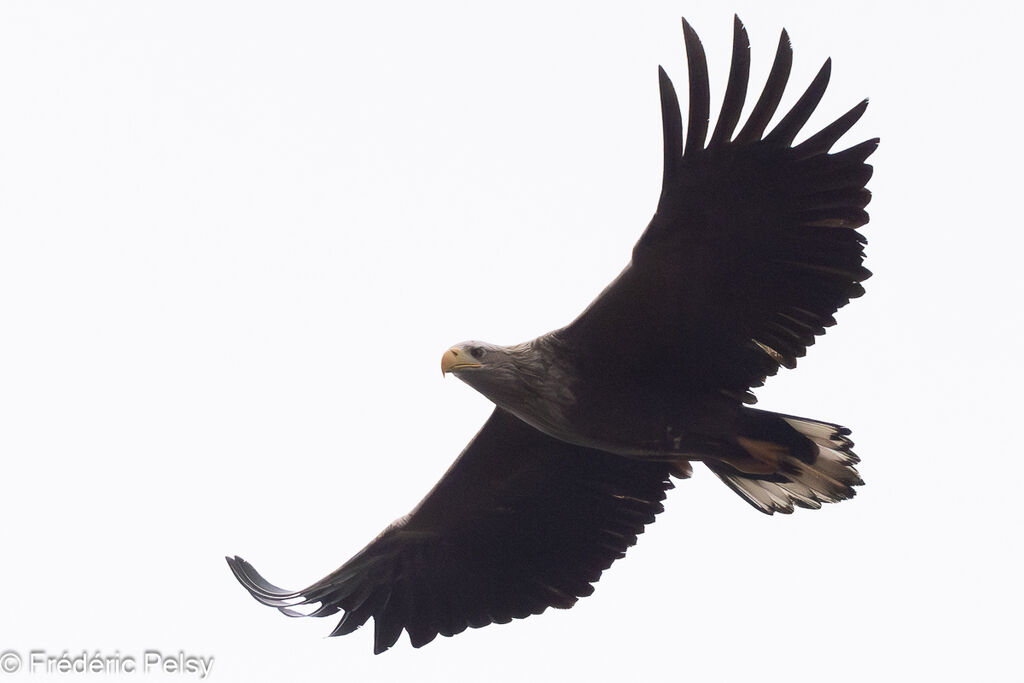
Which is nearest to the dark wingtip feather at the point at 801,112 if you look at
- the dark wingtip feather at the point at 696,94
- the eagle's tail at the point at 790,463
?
the dark wingtip feather at the point at 696,94

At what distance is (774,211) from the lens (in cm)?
788

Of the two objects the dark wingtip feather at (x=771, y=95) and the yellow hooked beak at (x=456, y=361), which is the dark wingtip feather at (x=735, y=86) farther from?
the yellow hooked beak at (x=456, y=361)

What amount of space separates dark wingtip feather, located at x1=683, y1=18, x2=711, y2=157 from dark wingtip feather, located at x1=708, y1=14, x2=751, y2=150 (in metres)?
0.10

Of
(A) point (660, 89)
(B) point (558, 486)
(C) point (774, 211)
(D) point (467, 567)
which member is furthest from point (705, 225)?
(D) point (467, 567)

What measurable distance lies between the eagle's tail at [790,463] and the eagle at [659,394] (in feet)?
0.04

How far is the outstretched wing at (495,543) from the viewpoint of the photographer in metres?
9.64

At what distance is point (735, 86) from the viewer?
24.4 ft

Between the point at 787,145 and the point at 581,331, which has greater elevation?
the point at 787,145

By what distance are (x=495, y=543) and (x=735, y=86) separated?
3949 mm

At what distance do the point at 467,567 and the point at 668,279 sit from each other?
2.90 metres

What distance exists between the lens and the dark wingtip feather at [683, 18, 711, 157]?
7.18 metres

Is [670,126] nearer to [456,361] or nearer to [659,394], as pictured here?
[659,394]

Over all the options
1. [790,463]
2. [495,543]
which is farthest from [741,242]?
[495,543]

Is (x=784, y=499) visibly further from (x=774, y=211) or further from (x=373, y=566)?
(x=373, y=566)
